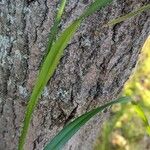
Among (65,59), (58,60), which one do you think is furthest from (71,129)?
(65,59)

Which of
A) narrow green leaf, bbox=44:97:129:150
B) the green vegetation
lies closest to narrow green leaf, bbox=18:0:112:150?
the green vegetation

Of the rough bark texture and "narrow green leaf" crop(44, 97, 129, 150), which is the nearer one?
"narrow green leaf" crop(44, 97, 129, 150)

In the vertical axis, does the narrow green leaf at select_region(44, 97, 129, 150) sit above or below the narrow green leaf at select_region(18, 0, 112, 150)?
below

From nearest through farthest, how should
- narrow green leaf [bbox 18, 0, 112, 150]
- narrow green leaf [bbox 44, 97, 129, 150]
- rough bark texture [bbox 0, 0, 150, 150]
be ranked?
narrow green leaf [bbox 18, 0, 112, 150], narrow green leaf [bbox 44, 97, 129, 150], rough bark texture [bbox 0, 0, 150, 150]

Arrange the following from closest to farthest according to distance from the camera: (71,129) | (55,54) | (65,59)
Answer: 1. (55,54)
2. (71,129)
3. (65,59)

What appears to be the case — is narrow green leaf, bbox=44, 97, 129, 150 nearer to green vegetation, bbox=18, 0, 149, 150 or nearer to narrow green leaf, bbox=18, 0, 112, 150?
green vegetation, bbox=18, 0, 149, 150

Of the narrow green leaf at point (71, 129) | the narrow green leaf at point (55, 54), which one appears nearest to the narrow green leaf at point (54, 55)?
the narrow green leaf at point (55, 54)

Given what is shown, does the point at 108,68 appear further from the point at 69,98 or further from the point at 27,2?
the point at 27,2

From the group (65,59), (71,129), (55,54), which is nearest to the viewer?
(55,54)

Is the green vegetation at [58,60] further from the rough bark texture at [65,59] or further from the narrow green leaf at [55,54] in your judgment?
the rough bark texture at [65,59]

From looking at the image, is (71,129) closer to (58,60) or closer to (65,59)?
(58,60)
